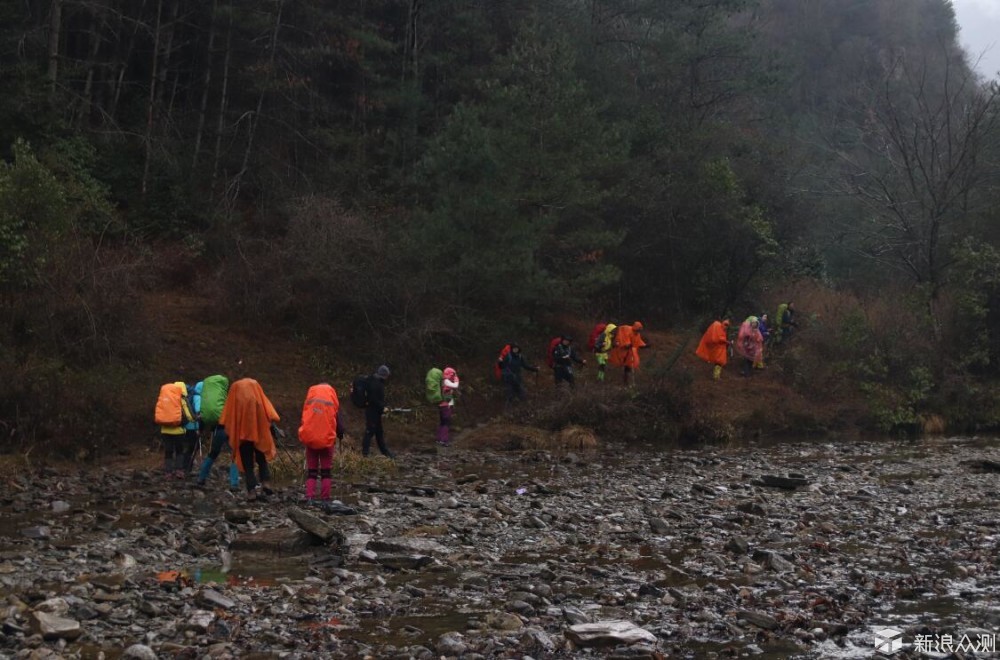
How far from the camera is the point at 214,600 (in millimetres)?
8375

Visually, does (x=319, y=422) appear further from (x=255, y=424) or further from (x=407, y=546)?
(x=407, y=546)

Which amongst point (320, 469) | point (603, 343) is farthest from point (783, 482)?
point (603, 343)

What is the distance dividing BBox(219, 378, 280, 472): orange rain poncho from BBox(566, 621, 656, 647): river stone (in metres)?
7.63

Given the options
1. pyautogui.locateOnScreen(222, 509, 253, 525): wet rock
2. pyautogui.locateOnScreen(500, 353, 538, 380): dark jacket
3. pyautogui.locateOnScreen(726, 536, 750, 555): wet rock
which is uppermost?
pyautogui.locateOnScreen(500, 353, 538, 380): dark jacket

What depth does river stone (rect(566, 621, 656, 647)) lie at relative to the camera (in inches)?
300

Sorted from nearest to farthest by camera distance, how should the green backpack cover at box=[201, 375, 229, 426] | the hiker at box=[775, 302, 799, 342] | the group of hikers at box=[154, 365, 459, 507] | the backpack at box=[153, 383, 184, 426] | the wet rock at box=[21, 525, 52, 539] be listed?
the wet rock at box=[21, 525, 52, 539] < the group of hikers at box=[154, 365, 459, 507] < the green backpack cover at box=[201, 375, 229, 426] < the backpack at box=[153, 383, 184, 426] < the hiker at box=[775, 302, 799, 342]

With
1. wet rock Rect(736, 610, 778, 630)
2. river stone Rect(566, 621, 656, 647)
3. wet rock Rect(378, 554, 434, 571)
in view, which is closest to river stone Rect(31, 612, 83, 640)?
wet rock Rect(378, 554, 434, 571)

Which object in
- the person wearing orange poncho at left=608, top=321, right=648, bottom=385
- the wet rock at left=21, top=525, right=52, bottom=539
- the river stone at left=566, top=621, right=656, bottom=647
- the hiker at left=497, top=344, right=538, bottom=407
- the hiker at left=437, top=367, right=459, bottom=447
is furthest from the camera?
the person wearing orange poncho at left=608, top=321, right=648, bottom=385

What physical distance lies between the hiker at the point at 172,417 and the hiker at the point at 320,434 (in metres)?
3.71

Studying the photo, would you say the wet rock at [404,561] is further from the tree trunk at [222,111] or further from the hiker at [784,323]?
the hiker at [784,323]

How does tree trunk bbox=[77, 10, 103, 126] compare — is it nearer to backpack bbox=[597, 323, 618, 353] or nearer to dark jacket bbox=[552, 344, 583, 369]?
dark jacket bbox=[552, 344, 583, 369]

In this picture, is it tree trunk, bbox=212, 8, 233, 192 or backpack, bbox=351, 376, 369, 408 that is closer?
backpack, bbox=351, 376, 369, 408

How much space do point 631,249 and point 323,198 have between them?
1233 centimetres

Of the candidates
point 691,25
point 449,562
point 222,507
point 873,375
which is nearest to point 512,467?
point 222,507
